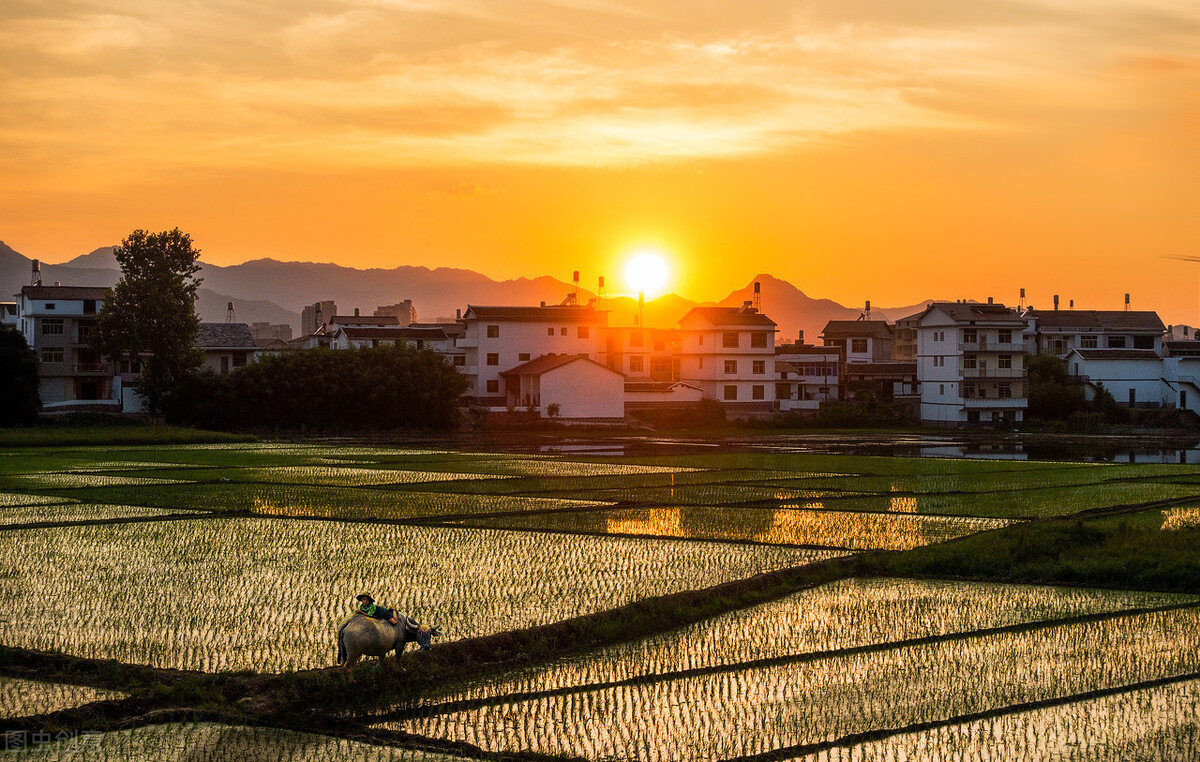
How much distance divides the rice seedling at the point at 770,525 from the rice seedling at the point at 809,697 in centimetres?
590

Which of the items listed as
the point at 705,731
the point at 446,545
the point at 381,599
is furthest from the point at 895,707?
the point at 446,545

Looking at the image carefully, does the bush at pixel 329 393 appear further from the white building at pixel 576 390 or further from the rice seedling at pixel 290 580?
the rice seedling at pixel 290 580

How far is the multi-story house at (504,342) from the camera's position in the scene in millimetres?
63719

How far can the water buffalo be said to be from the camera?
29.6ft

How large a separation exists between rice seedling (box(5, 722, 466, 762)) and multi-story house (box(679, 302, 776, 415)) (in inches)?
2304

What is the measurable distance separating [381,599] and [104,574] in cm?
422

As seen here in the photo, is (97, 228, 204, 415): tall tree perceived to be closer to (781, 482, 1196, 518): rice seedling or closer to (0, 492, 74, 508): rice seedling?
(0, 492, 74, 508): rice seedling

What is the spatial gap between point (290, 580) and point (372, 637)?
17.0 feet

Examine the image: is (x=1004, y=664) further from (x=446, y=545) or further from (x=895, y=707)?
(x=446, y=545)

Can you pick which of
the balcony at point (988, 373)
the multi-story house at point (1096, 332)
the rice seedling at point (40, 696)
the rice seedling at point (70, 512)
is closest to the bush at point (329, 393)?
the balcony at point (988, 373)

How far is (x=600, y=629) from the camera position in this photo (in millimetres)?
11352

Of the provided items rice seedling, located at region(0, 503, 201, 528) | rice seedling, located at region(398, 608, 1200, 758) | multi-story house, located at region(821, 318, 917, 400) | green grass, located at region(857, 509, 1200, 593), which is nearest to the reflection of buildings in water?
green grass, located at region(857, 509, 1200, 593)

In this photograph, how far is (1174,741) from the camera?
828 centimetres

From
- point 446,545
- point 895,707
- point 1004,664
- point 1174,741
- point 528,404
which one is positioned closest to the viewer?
point 1174,741
